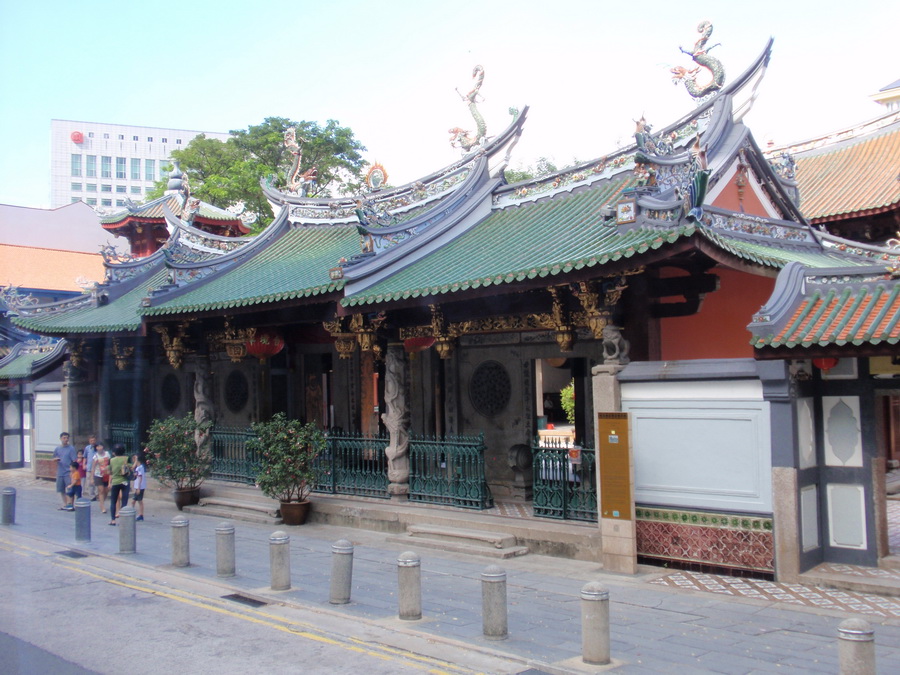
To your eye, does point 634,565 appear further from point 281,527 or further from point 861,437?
point 281,527

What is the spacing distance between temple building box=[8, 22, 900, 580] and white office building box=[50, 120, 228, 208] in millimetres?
68223

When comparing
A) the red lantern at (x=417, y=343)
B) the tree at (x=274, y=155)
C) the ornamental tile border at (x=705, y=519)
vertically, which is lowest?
the ornamental tile border at (x=705, y=519)

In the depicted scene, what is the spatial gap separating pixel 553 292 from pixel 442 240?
13.5ft

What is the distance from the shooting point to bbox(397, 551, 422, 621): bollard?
25.6 ft

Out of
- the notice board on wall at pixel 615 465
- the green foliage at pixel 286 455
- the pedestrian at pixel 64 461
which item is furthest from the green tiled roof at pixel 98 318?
the notice board on wall at pixel 615 465

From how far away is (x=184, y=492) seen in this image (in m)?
16.2

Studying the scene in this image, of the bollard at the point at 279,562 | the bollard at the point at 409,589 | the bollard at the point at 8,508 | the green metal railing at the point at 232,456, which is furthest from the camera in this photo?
the green metal railing at the point at 232,456

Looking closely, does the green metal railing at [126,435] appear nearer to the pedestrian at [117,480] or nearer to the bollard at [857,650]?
the pedestrian at [117,480]

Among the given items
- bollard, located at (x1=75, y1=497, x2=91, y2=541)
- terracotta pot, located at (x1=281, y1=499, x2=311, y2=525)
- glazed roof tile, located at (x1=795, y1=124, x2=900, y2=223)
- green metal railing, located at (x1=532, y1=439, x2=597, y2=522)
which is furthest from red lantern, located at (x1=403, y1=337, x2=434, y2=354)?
glazed roof tile, located at (x1=795, y1=124, x2=900, y2=223)

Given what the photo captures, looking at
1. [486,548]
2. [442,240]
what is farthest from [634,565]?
[442,240]

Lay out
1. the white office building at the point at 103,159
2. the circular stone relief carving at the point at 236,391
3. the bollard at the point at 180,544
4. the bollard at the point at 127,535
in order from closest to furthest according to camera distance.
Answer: the bollard at the point at 180,544, the bollard at the point at 127,535, the circular stone relief carving at the point at 236,391, the white office building at the point at 103,159

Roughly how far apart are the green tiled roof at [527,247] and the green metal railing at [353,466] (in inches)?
107

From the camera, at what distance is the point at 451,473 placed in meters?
12.8

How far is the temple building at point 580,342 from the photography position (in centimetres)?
905
